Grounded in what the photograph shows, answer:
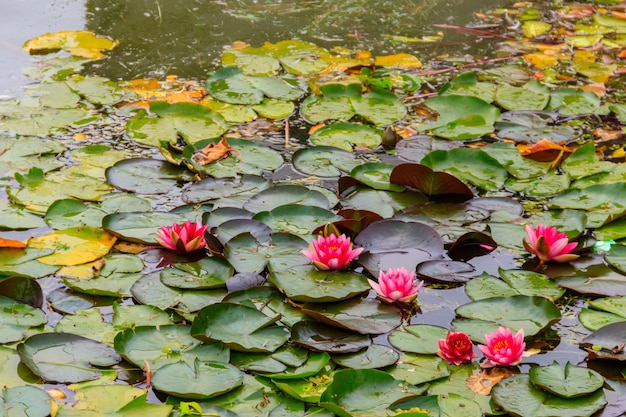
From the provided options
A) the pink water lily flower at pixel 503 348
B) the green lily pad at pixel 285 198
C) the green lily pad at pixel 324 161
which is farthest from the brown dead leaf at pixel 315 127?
the pink water lily flower at pixel 503 348

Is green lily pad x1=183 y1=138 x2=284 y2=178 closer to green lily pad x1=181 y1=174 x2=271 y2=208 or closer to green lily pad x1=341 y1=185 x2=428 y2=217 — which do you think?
green lily pad x1=181 y1=174 x2=271 y2=208

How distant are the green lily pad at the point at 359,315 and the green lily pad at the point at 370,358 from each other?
70 mm

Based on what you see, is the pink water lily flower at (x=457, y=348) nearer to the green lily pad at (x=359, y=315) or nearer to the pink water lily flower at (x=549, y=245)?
the green lily pad at (x=359, y=315)

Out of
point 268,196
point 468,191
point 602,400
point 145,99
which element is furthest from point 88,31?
point 602,400

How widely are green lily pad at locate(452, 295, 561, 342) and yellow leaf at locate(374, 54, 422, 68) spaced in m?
2.25

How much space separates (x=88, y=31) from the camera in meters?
4.57

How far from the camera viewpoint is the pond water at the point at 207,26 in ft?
14.0

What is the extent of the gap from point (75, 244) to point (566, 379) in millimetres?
1623

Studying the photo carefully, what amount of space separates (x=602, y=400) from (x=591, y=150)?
5.19 ft

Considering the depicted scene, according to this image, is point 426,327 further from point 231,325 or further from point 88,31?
point 88,31

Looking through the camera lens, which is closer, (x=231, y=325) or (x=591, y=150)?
(x=231, y=325)

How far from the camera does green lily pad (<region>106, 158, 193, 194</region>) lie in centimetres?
303

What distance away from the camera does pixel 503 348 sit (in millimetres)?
2102

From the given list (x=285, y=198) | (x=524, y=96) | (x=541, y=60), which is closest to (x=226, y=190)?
(x=285, y=198)
